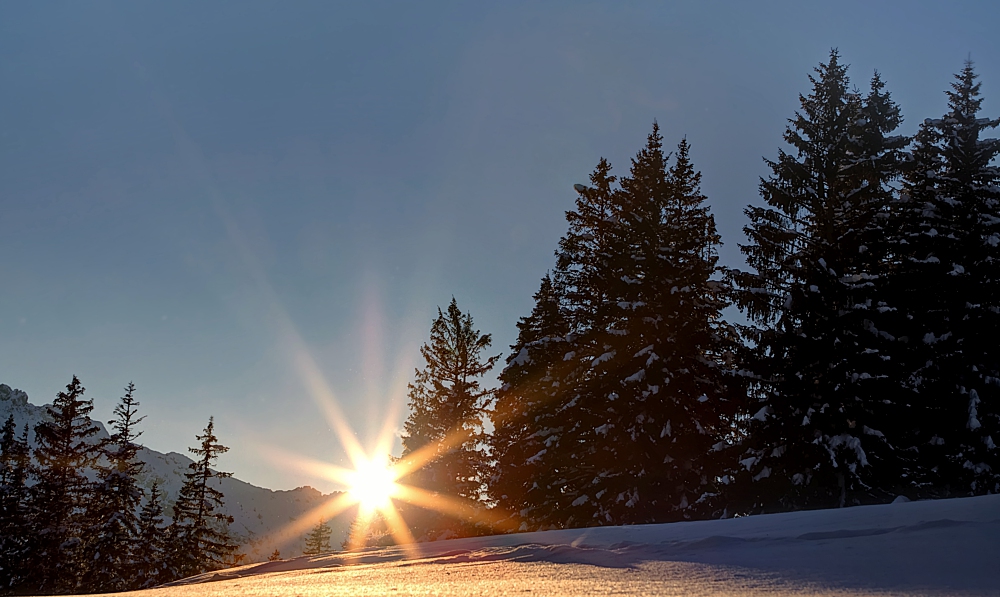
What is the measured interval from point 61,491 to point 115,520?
3038 millimetres

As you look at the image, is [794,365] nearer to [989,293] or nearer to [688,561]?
[989,293]

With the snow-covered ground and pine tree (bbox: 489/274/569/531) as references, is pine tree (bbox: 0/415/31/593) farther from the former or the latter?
the snow-covered ground

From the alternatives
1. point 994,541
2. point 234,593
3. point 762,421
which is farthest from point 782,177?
point 234,593

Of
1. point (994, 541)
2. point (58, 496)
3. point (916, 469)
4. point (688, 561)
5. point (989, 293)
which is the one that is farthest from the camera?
point (58, 496)

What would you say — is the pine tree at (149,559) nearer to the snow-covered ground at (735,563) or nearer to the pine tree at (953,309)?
the snow-covered ground at (735,563)

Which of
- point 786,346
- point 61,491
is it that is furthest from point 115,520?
point 786,346

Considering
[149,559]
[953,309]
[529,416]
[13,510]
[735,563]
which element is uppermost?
[953,309]

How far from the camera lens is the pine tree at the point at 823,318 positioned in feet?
52.9

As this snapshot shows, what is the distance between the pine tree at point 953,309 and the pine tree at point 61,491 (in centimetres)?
3520

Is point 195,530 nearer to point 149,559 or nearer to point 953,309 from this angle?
point 149,559

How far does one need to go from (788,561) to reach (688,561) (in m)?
0.68

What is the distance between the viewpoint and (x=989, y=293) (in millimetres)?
17359

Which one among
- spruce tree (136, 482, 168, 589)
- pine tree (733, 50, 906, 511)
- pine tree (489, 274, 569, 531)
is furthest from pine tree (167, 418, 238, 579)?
pine tree (733, 50, 906, 511)

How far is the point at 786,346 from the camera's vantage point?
17.9 metres
